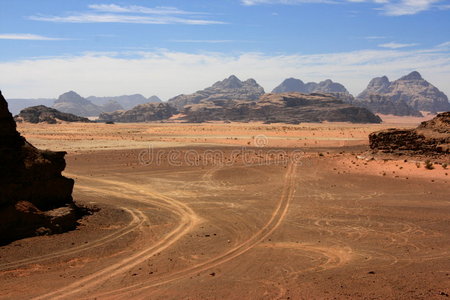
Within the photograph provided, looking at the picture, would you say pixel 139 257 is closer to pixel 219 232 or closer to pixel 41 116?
pixel 219 232

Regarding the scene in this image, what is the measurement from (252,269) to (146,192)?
12562 mm

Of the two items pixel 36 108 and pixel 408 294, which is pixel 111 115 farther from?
pixel 408 294

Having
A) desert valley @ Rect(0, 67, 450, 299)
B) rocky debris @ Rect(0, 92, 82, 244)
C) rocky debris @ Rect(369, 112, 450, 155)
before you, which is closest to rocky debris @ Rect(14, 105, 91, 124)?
desert valley @ Rect(0, 67, 450, 299)

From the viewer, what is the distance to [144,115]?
186 m

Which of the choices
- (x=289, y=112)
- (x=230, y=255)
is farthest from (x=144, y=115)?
(x=230, y=255)

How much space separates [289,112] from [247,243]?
15016cm

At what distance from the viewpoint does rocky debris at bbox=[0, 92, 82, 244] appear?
12484 mm

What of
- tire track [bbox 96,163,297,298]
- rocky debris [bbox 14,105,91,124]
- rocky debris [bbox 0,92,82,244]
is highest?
rocky debris [bbox 14,105,91,124]

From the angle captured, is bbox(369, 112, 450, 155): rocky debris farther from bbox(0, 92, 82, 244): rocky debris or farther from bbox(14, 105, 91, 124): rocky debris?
bbox(14, 105, 91, 124): rocky debris

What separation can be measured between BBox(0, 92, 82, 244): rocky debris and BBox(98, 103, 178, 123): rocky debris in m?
170

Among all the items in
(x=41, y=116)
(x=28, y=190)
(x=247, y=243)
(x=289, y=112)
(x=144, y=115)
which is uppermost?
(x=144, y=115)

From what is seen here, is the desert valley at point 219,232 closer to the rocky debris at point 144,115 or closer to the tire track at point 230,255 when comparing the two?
the tire track at point 230,255

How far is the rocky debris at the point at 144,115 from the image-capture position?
185 meters

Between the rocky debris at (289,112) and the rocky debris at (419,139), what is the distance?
114298 millimetres
